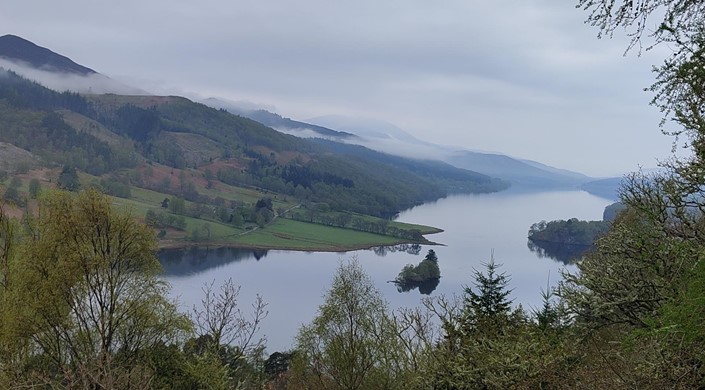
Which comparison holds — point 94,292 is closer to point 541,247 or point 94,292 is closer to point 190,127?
point 541,247

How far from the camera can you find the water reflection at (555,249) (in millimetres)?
73062

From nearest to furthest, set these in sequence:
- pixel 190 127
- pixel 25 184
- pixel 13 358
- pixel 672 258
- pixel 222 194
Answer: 1. pixel 672 258
2. pixel 13 358
3. pixel 25 184
4. pixel 222 194
5. pixel 190 127

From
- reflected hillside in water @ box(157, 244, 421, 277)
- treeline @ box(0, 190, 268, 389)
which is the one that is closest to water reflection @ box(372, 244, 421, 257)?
reflected hillside in water @ box(157, 244, 421, 277)

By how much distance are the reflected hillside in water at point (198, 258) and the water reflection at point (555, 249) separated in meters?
41.2

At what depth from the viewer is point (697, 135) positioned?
508cm

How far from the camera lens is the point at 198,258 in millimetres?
67688

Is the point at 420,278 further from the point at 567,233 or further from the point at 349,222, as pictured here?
the point at 349,222

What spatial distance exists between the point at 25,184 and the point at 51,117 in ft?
216

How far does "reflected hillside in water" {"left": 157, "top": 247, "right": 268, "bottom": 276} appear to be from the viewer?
60316 millimetres

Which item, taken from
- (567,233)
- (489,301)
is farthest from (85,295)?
(567,233)

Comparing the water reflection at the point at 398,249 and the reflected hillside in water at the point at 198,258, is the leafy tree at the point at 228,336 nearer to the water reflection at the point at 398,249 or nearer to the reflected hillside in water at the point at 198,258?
the reflected hillside in water at the point at 198,258

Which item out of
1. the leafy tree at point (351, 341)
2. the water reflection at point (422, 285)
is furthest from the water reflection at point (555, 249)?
the leafy tree at point (351, 341)

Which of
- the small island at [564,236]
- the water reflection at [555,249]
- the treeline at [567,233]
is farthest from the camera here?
the treeline at [567,233]

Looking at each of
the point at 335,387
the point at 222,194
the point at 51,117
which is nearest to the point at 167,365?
the point at 335,387
